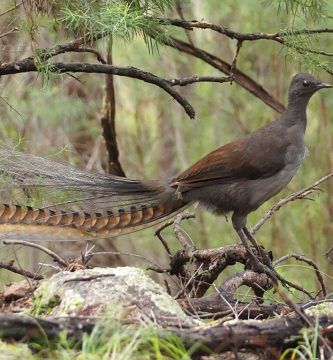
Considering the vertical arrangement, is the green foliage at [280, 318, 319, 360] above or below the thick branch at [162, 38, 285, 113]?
below

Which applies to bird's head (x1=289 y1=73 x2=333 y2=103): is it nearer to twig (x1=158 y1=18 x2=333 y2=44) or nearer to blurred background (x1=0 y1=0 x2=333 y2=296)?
twig (x1=158 y1=18 x2=333 y2=44)

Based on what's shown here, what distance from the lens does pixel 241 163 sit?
6.30m

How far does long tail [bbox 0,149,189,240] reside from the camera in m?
5.46

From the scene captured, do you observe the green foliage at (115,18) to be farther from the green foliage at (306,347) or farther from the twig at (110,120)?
the green foliage at (306,347)

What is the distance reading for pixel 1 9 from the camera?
607cm

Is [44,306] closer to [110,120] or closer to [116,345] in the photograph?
[116,345]

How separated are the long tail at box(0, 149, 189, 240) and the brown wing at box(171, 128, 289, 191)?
25 cm

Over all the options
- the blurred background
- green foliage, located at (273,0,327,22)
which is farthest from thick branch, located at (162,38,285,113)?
the blurred background

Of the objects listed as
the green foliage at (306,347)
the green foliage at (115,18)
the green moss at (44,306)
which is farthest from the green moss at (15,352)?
the green foliage at (115,18)

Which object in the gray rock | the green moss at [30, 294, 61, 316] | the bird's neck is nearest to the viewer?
the gray rock

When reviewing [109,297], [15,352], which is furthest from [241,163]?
[15,352]

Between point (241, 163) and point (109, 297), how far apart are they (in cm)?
212

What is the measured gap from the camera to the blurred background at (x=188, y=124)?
33.8 feet

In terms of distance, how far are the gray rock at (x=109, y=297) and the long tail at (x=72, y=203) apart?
30.6 inches
